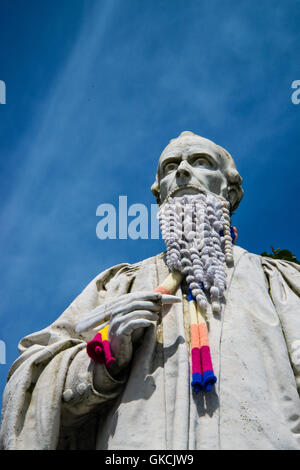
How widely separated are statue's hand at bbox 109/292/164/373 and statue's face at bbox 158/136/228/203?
1816mm

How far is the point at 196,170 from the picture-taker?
7547 mm

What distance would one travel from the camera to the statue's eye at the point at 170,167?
7703 millimetres

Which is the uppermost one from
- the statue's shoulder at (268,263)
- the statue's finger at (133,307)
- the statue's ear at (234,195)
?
the statue's ear at (234,195)

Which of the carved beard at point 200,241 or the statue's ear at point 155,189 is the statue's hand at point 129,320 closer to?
the carved beard at point 200,241

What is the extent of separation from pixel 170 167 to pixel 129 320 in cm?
250

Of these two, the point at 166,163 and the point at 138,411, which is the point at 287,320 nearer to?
the point at 138,411

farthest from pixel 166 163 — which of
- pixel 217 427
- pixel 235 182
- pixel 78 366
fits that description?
pixel 217 427

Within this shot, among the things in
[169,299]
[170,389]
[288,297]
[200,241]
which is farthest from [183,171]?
[170,389]

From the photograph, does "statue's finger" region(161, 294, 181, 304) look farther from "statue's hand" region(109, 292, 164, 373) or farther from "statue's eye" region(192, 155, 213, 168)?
"statue's eye" region(192, 155, 213, 168)

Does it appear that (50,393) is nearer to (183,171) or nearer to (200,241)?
(200,241)

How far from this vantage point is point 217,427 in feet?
17.3

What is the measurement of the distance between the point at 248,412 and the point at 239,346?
26.2 inches

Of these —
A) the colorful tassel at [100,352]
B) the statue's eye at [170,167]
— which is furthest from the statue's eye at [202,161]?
the colorful tassel at [100,352]

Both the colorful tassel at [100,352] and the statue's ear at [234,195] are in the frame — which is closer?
the colorful tassel at [100,352]
